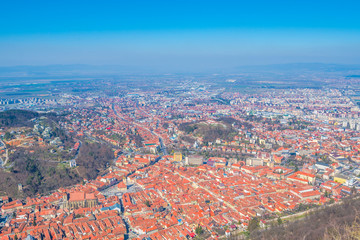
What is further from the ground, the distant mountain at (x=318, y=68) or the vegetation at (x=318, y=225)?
the distant mountain at (x=318, y=68)

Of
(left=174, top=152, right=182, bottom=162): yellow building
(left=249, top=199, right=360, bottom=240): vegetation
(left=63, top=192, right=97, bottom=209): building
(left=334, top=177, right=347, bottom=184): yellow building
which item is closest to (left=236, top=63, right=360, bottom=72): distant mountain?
(left=334, top=177, right=347, bottom=184): yellow building

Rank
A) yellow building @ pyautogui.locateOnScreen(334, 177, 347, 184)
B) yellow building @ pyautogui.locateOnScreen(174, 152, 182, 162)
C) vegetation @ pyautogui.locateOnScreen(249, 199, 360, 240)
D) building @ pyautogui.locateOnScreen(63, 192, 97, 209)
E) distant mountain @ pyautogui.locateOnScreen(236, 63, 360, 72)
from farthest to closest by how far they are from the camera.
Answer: distant mountain @ pyautogui.locateOnScreen(236, 63, 360, 72) < yellow building @ pyautogui.locateOnScreen(174, 152, 182, 162) < yellow building @ pyautogui.locateOnScreen(334, 177, 347, 184) < building @ pyautogui.locateOnScreen(63, 192, 97, 209) < vegetation @ pyautogui.locateOnScreen(249, 199, 360, 240)

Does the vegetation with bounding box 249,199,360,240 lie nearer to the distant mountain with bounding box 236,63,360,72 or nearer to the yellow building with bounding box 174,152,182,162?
the yellow building with bounding box 174,152,182,162

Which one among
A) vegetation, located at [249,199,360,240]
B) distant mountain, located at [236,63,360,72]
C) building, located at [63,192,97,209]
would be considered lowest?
building, located at [63,192,97,209]

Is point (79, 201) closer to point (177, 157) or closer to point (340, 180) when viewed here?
point (177, 157)

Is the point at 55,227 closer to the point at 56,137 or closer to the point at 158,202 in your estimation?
the point at 158,202

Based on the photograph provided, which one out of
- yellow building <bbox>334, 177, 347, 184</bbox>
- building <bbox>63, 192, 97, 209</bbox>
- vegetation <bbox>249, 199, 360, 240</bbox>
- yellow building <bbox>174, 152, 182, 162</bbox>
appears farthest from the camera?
yellow building <bbox>174, 152, 182, 162</bbox>

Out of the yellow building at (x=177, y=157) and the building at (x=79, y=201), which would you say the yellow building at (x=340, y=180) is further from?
the building at (x=79, y=201)

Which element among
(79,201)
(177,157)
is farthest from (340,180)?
(79,201)

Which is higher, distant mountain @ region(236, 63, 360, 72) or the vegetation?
distant mountain @ region(236, 63, 360, 72)

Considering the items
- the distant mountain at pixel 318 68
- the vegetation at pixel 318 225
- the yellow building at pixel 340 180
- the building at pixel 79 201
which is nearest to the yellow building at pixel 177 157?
the building at pixel 79 201

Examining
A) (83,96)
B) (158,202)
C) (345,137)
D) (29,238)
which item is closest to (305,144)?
(345,137)
